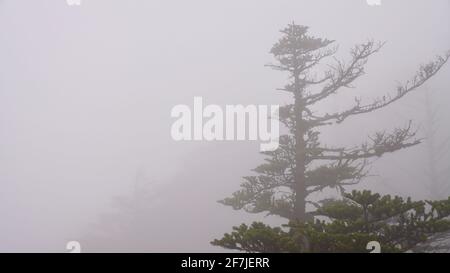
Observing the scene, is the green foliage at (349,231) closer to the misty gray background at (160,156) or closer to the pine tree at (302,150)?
the pine tree at (302,150)

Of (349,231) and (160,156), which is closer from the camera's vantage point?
(349,231)

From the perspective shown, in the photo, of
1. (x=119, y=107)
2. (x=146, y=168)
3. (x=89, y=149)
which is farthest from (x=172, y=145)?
(x=119, y=107)

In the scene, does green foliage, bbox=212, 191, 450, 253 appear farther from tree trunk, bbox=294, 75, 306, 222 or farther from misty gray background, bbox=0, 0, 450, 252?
misty gray background, bbox=0, 0, 450, 252

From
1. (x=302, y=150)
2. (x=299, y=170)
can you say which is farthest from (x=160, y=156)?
(x=302, y=150)

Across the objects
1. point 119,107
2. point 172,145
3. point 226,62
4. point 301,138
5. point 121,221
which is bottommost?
point 121,221

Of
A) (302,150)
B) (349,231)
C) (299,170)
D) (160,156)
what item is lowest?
(349,231)

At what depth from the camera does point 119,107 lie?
128500 mm

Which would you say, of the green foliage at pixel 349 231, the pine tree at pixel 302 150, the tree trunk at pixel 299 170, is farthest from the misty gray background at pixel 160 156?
the green foliage at pixel 349 231

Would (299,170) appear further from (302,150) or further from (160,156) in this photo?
(160,156)

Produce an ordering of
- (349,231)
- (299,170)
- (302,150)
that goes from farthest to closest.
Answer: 1. (299,170)
2. (302,150)
3. (349,231)

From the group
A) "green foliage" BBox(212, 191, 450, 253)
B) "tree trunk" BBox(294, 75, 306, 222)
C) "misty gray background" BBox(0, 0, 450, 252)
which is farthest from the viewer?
"misty gray background" BBox(0, 0, 450, 252)

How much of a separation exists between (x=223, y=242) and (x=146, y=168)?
6927cm

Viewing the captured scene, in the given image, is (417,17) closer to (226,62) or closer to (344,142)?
(226,62)

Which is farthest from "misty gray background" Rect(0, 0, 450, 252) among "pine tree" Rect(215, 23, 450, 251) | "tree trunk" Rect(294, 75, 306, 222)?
"tree trunk" Rect(294, 75, 306, 222)
